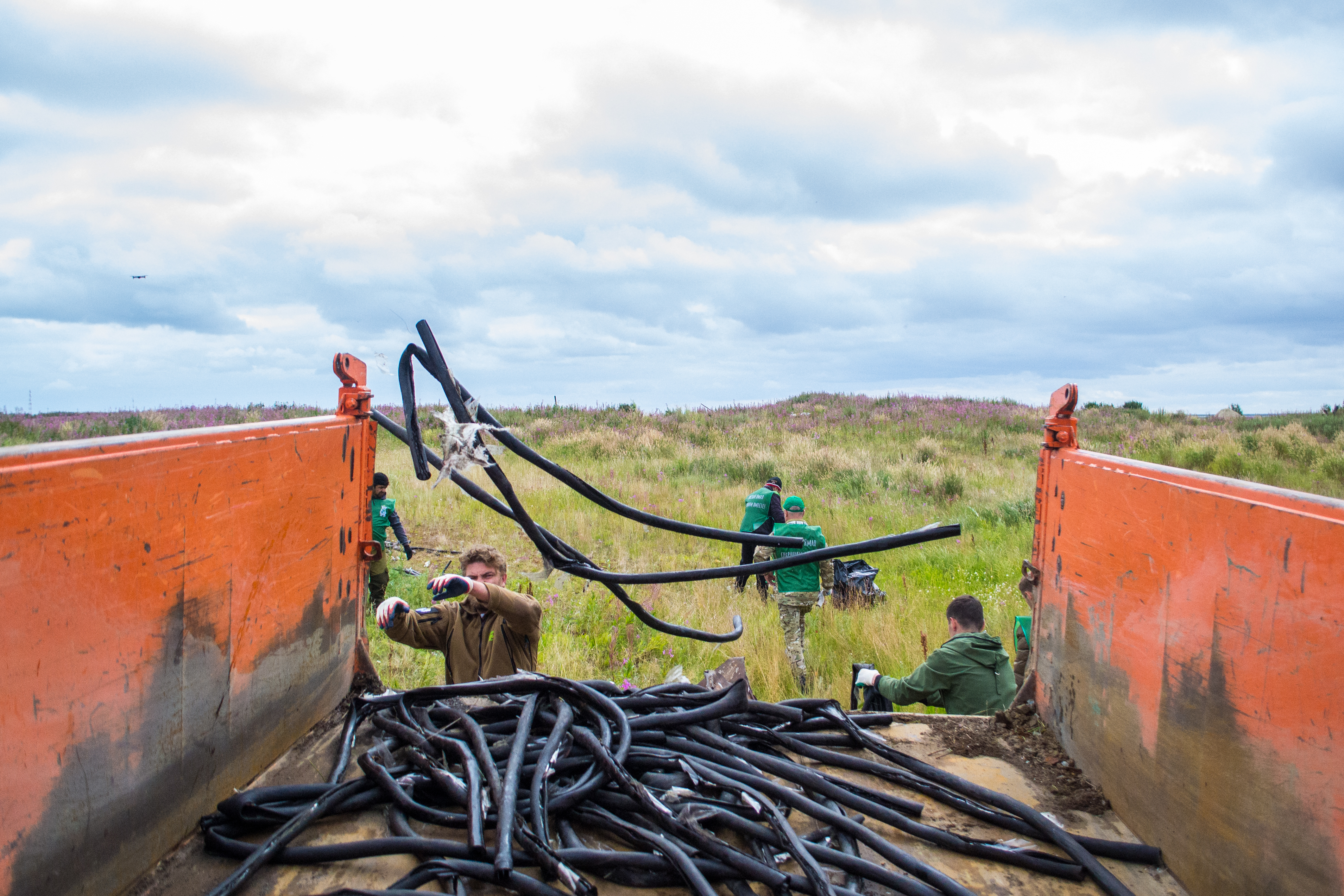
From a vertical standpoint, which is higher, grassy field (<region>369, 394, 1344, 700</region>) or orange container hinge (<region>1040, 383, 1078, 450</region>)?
orange container hinge (<region>1040, 383, 1078, 450</region>)

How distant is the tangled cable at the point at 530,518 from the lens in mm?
2498

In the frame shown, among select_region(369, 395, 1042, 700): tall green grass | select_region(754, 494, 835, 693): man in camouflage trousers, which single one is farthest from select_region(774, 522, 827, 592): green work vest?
select_region(369, 395, 1042, 700): tall green grass

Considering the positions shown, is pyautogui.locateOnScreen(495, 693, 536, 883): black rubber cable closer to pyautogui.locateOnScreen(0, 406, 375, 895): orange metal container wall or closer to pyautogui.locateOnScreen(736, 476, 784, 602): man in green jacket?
pyautogui.locateOnScreen(0, 406, 375, 895): orange metal container wall

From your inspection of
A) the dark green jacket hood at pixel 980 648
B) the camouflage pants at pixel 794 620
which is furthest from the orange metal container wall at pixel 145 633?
the camouflage pants at pixel 794 620

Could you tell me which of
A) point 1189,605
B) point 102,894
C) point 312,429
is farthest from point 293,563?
point 1189,605

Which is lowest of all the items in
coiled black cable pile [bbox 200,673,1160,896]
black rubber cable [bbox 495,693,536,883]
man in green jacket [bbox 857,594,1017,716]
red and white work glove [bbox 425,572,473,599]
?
Result: man in green jacket [bbox 857,594,1017,716]

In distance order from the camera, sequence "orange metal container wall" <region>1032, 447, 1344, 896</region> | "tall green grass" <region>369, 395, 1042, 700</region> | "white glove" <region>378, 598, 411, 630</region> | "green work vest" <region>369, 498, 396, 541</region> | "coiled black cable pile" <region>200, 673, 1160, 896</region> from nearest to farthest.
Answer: "orange metal container wall" <region>1032, 447, 1344, 896</region>, "coiled black cable pile" <region>200, 673, 1160, 896</region>, "white glove" <region>378, 598, 411, 630</region>, "tall green grass" <region>369, 395, 1042, 700</region>, "green work vest" <region>369, 498, 396, 541</region>

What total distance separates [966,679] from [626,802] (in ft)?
8.35

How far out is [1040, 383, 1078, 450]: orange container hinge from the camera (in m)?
2.98

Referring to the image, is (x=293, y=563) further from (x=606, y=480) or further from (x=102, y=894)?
(x=606, y=480)

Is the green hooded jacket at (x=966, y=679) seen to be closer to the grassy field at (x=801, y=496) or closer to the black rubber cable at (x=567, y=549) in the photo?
the black rubber cable at (x=567, y=549)

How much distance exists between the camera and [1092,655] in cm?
263

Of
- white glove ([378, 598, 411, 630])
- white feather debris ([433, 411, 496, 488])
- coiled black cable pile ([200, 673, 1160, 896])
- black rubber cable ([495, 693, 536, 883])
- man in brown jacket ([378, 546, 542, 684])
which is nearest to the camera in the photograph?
black rubber cable ([495, 693, 536, 883])

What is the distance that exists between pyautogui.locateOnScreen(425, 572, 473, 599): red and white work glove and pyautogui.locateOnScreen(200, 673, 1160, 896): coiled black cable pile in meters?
0.36
